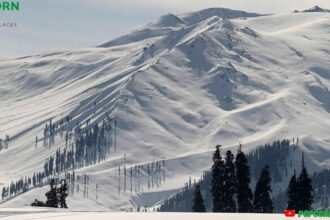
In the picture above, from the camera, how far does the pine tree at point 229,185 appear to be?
106675 millimetres

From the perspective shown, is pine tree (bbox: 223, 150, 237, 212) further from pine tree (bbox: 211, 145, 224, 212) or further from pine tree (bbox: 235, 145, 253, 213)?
pine tree (bbox: 235, 145, 253, 213)

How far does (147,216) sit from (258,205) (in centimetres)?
6969

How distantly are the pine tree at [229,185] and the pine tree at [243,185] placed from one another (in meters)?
1.99

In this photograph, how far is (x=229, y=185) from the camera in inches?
4240

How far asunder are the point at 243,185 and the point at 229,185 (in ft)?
13.1

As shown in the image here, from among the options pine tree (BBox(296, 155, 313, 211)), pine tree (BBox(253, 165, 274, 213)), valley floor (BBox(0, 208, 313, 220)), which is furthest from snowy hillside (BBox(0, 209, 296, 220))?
pine tree (BBox(253, 165, 274, 213))

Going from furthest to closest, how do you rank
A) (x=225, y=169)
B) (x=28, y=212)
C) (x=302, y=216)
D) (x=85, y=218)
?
(x=225, y=169)
(x=28, y=212)
(x=85, y=218)
(x=302, y=216)

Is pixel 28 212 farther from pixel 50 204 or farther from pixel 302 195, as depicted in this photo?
→ pixel 50 204

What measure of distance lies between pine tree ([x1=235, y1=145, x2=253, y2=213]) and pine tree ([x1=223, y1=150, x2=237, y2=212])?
6.53ft

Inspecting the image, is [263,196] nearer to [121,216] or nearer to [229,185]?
[229,185]

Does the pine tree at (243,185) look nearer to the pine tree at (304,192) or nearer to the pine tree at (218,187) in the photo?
the pine tree at (218,187)

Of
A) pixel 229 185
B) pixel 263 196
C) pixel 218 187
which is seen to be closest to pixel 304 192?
pixel 263 196

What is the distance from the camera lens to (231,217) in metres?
39.0

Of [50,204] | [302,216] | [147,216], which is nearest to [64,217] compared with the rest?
[147,216]
